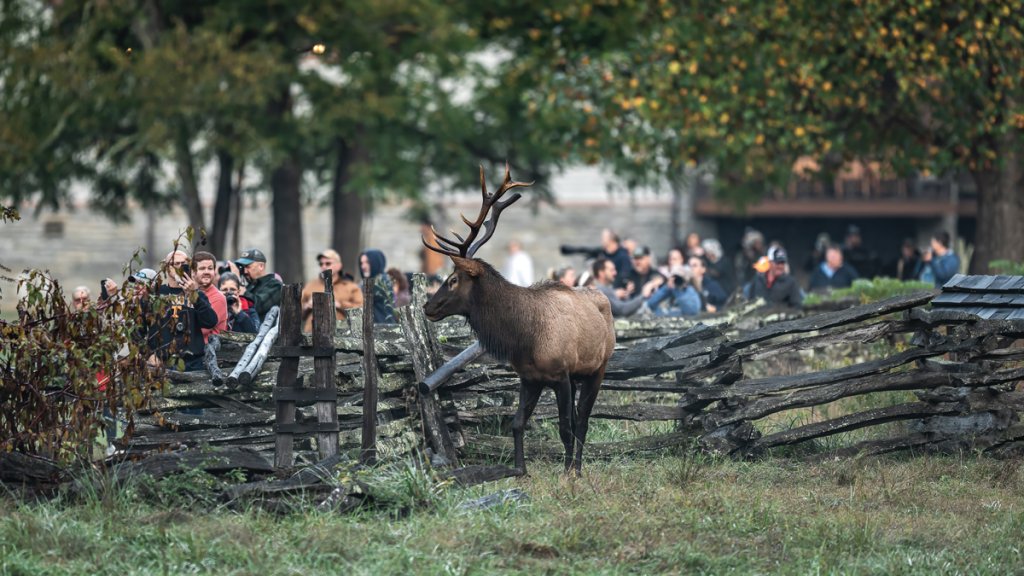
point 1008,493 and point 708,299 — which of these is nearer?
point 1008,493

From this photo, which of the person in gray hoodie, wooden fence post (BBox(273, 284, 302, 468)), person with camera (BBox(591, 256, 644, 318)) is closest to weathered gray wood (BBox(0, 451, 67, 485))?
wooden fence post (BBox(273, 284, 302, 468))

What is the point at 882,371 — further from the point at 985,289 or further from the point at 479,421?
the point at 479,421

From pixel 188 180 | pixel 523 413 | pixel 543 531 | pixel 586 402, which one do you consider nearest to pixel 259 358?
→ pixel 523 413

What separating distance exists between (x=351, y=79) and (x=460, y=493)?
18.7 metres

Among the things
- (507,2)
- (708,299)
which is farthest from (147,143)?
(708,299)

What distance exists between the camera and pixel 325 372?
1027 cm

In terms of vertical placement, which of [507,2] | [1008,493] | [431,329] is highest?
[507,2]

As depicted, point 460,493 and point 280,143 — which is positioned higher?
point 280,143

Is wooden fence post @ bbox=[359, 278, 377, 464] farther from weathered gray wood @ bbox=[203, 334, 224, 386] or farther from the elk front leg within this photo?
weathered gray wood @ bbox=[203, 334, 224, 386]

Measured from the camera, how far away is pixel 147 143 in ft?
86.7

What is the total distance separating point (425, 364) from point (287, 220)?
18957mm

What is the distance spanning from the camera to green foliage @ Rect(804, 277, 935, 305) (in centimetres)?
1608

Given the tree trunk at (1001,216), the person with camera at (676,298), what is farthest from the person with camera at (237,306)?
the tree trunk at (1001,216)

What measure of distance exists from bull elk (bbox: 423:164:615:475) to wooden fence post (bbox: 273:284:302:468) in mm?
995
